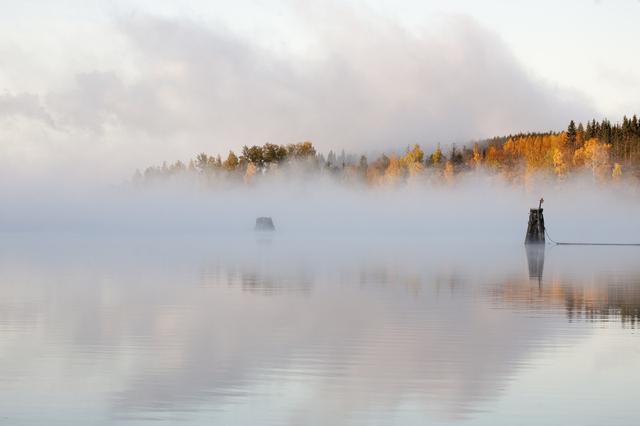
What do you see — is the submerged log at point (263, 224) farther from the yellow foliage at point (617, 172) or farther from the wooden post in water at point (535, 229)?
the yellow foliage at point (617, 172)

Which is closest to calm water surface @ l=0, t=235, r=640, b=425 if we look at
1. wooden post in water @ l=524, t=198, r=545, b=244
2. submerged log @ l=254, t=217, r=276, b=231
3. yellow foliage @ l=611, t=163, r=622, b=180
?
wooden post in water @ l=524, t=198, r=545, b=244

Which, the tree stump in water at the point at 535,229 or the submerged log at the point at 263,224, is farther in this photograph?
the submerged log at the point at 263,224

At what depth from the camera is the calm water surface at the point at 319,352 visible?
1444 centimetres

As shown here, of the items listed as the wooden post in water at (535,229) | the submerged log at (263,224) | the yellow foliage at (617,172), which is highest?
the yellow foliage at (617,172)

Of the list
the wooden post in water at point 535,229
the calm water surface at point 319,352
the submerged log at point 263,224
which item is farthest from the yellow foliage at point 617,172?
the calm water surface at point 319,352

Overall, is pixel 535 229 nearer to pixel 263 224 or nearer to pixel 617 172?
pixel 263 224

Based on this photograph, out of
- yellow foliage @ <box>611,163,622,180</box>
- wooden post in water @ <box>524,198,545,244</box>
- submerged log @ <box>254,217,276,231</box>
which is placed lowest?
submerged log @ <box>254,217,276,231</box>

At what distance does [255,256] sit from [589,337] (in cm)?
4124

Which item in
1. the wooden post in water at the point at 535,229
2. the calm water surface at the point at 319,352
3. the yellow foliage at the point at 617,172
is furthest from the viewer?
the yellow foliage at the point at 617,172

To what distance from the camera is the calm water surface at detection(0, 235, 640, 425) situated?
47.4 feet

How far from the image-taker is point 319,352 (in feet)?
64.8

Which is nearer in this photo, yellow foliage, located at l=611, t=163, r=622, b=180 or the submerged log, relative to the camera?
the submerged log

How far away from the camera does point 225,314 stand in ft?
87.9

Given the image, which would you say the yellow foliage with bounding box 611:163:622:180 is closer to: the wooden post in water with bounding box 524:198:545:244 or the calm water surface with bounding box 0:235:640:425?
the wooden post in water with bounding box 524:198:545:244
